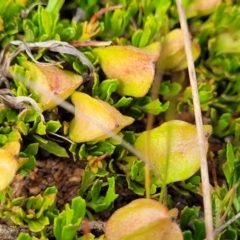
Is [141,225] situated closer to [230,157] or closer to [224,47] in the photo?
[230,157]

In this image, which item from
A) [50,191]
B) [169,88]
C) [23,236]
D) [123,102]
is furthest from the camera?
[169,88]

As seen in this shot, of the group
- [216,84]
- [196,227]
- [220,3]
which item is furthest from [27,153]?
[220,3]

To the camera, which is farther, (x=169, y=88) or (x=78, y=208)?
(x=169, y=88)

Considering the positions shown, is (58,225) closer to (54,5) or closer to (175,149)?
(175,149)

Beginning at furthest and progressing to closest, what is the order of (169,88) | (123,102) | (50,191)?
(169,88), (123,102), (50,191)

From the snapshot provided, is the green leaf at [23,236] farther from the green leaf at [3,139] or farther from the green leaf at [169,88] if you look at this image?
the green leaf at [169,88]

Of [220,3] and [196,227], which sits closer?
[196,227]

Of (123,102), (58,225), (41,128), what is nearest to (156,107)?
(123,102)

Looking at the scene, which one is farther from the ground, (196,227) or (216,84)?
(216,84)

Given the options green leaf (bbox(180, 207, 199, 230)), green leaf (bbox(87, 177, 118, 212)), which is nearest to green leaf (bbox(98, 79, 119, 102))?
green leaf (bbox(87, 177, 118, 212))

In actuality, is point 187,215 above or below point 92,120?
below

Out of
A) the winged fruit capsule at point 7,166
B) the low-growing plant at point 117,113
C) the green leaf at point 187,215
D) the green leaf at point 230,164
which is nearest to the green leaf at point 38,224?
the low-growing plant at point 117,113
